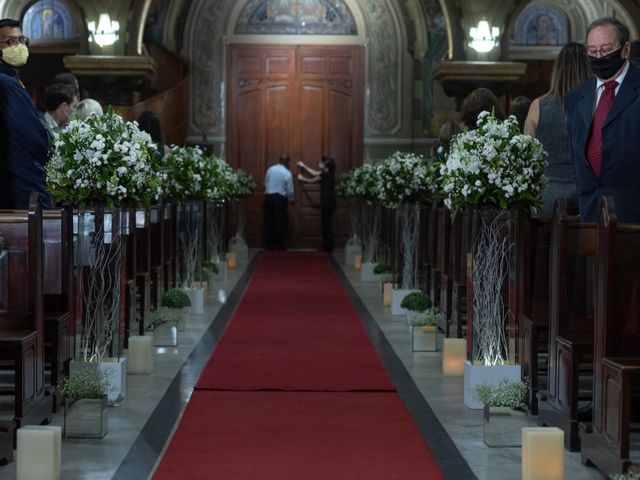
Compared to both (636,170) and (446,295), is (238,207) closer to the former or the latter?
(446,295)

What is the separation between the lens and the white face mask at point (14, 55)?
7.26 meters

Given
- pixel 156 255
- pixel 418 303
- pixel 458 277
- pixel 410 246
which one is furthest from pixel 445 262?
pixel 156 255

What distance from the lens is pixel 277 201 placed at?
2200cm

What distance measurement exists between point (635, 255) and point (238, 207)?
16.4m

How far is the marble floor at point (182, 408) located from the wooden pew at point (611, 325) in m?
0.18

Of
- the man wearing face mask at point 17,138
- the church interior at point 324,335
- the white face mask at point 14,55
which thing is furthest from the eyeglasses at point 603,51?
the white face mask at point 14,55

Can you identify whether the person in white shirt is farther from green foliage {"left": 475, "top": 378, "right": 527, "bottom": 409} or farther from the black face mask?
green foliage {"left": 475, "top": 378, "right": 527, "bottom": 409}

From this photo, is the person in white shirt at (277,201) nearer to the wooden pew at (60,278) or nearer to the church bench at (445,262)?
the church bench at (445,262)

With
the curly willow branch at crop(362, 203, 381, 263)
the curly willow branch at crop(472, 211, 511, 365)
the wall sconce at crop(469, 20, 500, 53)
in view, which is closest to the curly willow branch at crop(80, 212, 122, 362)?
the curly willow branch at crop(472, 211, 511, 365)

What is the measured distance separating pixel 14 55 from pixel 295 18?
15.9 metres

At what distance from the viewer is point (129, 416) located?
6578 mm

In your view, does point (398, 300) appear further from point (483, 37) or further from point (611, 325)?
point (483, 37)

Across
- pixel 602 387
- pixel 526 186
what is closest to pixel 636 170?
pixel 526 186

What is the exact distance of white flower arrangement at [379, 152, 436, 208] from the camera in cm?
1286
